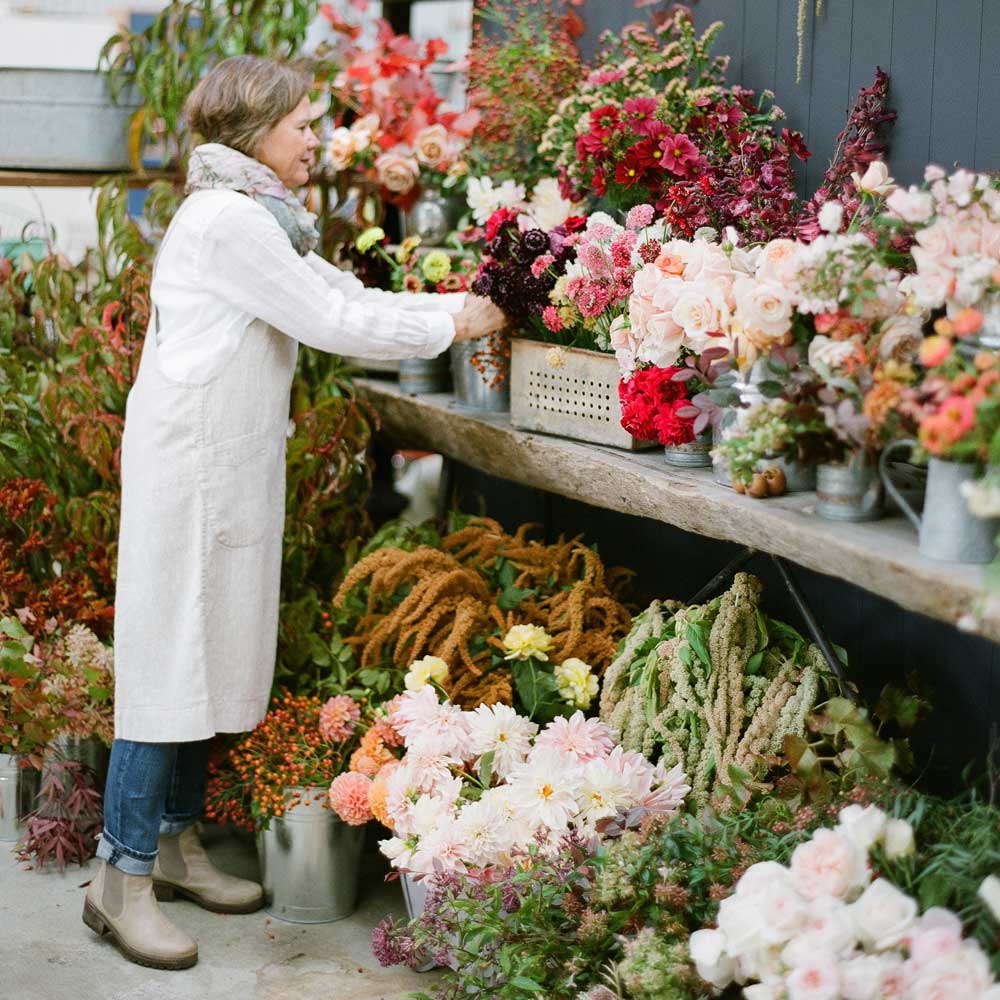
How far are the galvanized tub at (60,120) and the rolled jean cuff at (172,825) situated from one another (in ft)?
6.64

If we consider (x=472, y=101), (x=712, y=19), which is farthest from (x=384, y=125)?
(x=712, y=19)

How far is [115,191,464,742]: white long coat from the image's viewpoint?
2.79 metres

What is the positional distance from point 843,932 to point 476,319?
1.64 metres

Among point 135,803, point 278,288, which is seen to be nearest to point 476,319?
point 278,288

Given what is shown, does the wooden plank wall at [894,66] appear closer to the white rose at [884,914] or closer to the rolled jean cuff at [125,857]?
the white rose at [884,914]

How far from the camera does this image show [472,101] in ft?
12.1

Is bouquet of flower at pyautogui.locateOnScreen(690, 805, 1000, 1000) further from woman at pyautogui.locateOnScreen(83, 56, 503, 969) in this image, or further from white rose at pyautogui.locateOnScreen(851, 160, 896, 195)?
woman at pyautogui.locateOnScreen(83, 56, 503, 969)

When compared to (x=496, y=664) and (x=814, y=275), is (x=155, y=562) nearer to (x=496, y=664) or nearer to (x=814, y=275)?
(x=496, y=664)

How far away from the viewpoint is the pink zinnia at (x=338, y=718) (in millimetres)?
3154

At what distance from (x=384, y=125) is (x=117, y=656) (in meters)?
1.74

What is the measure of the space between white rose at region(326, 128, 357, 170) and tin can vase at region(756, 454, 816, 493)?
187 centimetres

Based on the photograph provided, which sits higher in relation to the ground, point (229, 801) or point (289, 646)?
point (289, 646)

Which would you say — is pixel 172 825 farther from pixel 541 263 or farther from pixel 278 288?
pixel 541 263

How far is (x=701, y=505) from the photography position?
250 centimetres
